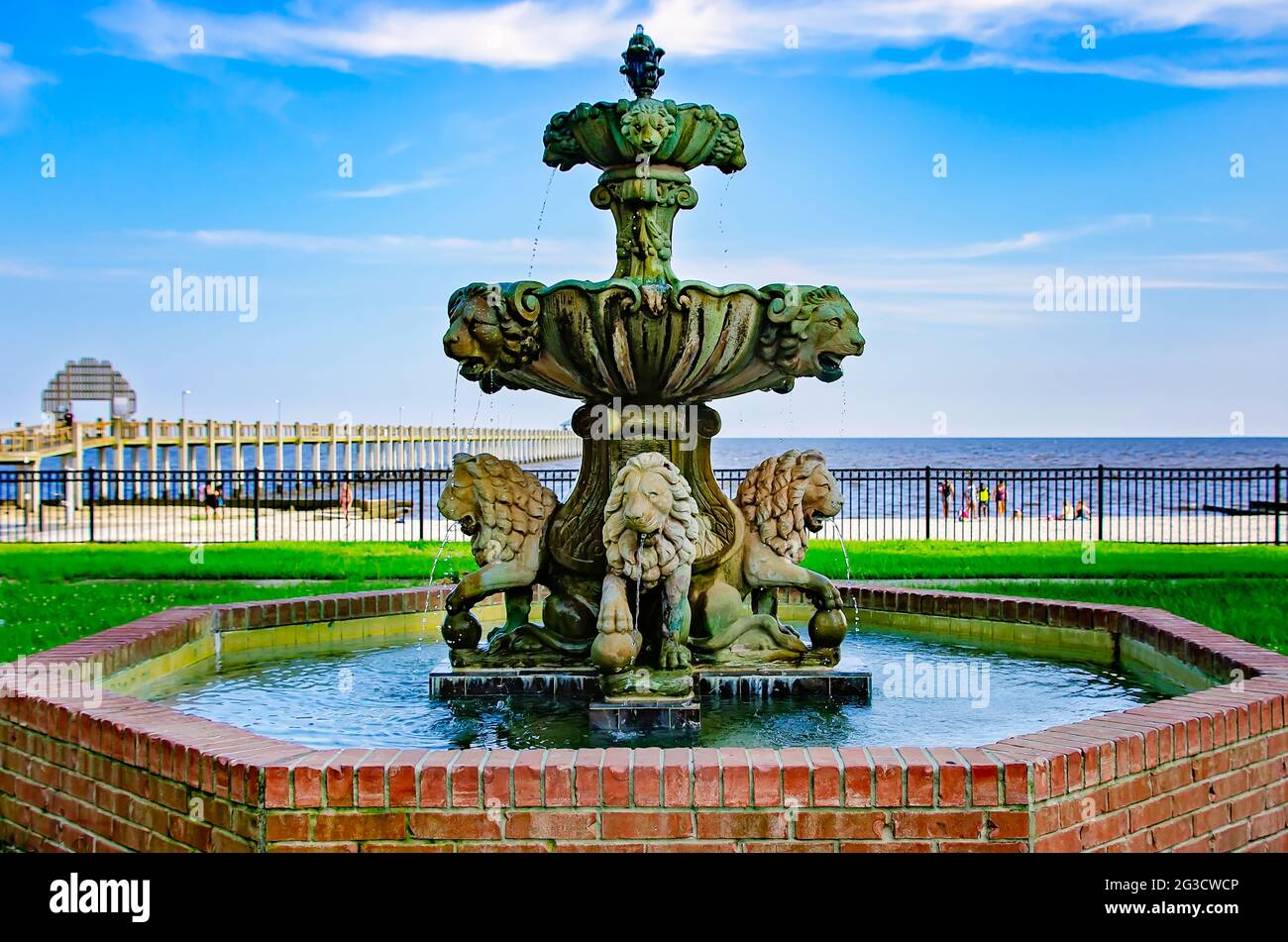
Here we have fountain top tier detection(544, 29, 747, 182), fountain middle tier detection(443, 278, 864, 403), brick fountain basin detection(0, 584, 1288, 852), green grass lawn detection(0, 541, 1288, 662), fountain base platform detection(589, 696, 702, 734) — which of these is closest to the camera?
brick fountain basin detection(0, 584, 1288, 852)

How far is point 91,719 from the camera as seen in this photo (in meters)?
5.02

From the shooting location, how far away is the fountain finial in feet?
23.4

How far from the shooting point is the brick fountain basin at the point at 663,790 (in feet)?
13.8

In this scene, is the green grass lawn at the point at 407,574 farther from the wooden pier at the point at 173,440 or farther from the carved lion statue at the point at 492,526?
the wooden pier at the point at 173,440

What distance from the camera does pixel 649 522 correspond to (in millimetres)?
5973

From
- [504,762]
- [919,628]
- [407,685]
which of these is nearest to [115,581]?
[407,685]

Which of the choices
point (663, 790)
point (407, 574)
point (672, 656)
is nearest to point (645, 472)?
point (672, 656)

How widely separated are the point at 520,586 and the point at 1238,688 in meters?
3.76

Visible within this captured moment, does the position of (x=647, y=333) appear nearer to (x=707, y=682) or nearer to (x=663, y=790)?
(x=707, y=682)

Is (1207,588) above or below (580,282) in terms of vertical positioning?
below

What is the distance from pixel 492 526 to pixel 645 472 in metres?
1.37

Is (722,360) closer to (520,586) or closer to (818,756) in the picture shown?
(520,586)

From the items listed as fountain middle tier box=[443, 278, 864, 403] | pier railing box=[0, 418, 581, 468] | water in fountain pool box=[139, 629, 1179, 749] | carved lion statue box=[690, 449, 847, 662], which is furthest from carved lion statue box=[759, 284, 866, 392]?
pier railing box=[0, 418, 581, 468]

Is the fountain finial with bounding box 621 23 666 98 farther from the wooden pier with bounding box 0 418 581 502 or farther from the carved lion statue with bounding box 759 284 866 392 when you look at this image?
the wooden pier with bounding box 0 418 581 502
